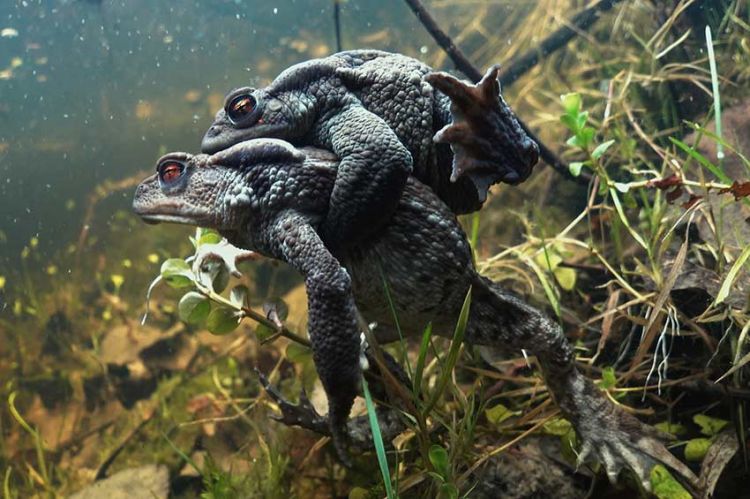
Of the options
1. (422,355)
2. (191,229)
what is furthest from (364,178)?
(191,229)

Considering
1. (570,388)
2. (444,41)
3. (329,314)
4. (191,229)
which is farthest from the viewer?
(191,229)

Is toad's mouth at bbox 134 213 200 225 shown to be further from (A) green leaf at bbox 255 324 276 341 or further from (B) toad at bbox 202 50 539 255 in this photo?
(A) green leaf at bbox 255 324 276 341

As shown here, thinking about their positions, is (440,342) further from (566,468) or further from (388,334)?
(566,468)

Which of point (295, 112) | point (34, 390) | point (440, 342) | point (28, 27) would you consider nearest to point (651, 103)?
point (440, 342)

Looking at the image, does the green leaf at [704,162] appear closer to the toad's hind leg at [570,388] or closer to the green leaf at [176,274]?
the toad's hind leg at [570,388]

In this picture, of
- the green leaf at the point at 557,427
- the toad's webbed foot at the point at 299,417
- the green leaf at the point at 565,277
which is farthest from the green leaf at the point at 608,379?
the toad's webbed foot at the point at 299,417

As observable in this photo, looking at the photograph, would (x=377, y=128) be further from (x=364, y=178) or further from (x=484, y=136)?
(x=484, y=136)

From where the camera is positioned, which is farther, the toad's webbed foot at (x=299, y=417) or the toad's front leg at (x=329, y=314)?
the toad's webbed foot at (x=299, y=417)

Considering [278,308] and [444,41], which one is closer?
[278,308]
